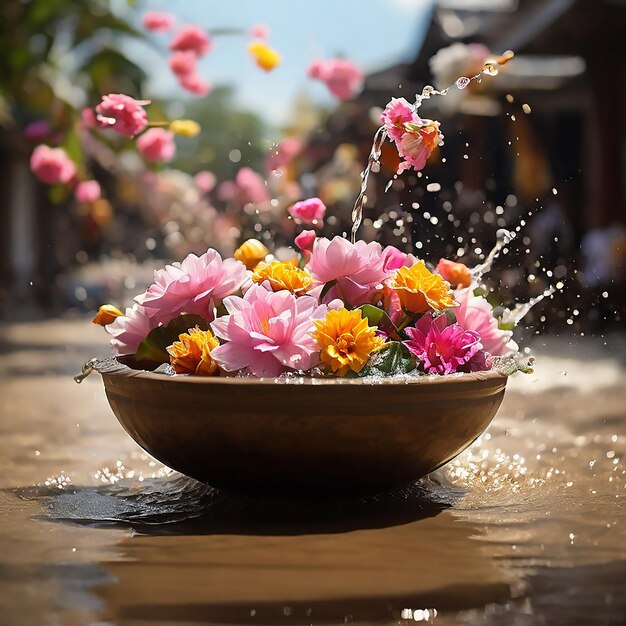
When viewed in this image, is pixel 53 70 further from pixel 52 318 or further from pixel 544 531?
pixel 52 318

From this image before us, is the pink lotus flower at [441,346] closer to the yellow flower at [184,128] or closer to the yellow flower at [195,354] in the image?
the yellow flower at [195,354]

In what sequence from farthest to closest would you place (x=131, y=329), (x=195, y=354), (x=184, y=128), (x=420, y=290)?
1. (x=184, y=128)
2. (x=131, y=329)
3. (x=420, y=290)
4. (x=195, y=354)

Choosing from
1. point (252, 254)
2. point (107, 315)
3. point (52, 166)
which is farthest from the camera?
point (52, 166)

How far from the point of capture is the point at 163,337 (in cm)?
286

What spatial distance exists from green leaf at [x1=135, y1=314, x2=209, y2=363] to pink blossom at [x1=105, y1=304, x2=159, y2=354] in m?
0.06

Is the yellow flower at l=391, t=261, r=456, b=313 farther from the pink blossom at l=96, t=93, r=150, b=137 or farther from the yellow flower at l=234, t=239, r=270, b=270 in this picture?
the pink blossom at l=96, t=93, r=150, b=137

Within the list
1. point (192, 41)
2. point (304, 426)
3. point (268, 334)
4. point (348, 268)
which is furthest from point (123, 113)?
point (192, 41)

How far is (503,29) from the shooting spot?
46.2 ft

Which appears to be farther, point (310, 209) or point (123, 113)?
point (123, 113)

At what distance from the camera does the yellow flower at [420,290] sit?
285 cm

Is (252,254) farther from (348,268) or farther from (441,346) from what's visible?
(441,346)

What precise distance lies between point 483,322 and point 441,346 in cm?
23

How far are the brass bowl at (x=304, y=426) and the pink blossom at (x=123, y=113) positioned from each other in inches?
36.5

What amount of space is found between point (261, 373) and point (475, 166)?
14.8 metres
